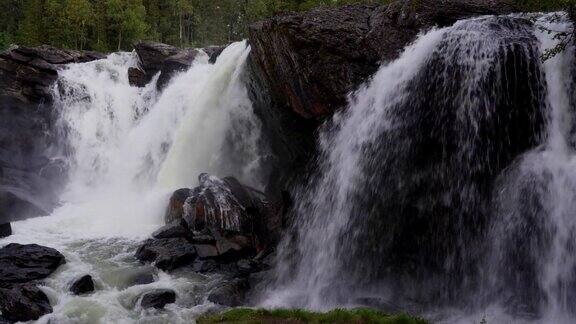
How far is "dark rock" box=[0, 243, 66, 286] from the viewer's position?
16125 millimetres

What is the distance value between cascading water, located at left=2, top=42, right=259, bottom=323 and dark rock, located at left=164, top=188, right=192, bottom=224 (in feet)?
3.11

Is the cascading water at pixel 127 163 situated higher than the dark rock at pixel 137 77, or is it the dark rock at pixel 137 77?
the dark rock at pixel 137 77

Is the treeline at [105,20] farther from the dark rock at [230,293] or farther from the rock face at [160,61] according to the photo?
the dark rock at [230,293]

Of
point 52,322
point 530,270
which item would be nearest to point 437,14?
point 530,270

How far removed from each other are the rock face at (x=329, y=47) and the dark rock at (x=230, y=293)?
19.8 feet

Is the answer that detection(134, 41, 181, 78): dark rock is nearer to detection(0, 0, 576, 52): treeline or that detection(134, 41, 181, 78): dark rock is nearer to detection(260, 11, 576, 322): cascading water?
detection(0, 0, 576, 52): treeline

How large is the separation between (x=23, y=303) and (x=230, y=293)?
18.6 ft

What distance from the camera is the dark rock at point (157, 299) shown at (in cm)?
1471

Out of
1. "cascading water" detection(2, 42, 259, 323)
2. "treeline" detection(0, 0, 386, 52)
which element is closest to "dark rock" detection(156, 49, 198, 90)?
"cascading water" detection(2, 42, 259, 323)

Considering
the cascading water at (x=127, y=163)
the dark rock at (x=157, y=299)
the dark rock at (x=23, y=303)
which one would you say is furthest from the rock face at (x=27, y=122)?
the dark rock at (x=157, y=299)

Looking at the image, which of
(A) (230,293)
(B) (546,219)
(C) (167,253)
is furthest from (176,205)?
(B) (546,219)

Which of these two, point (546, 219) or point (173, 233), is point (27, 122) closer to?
point (173, 233)

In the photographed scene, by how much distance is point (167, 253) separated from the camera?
18.0 meters

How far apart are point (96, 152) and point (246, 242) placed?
50.4 ft
